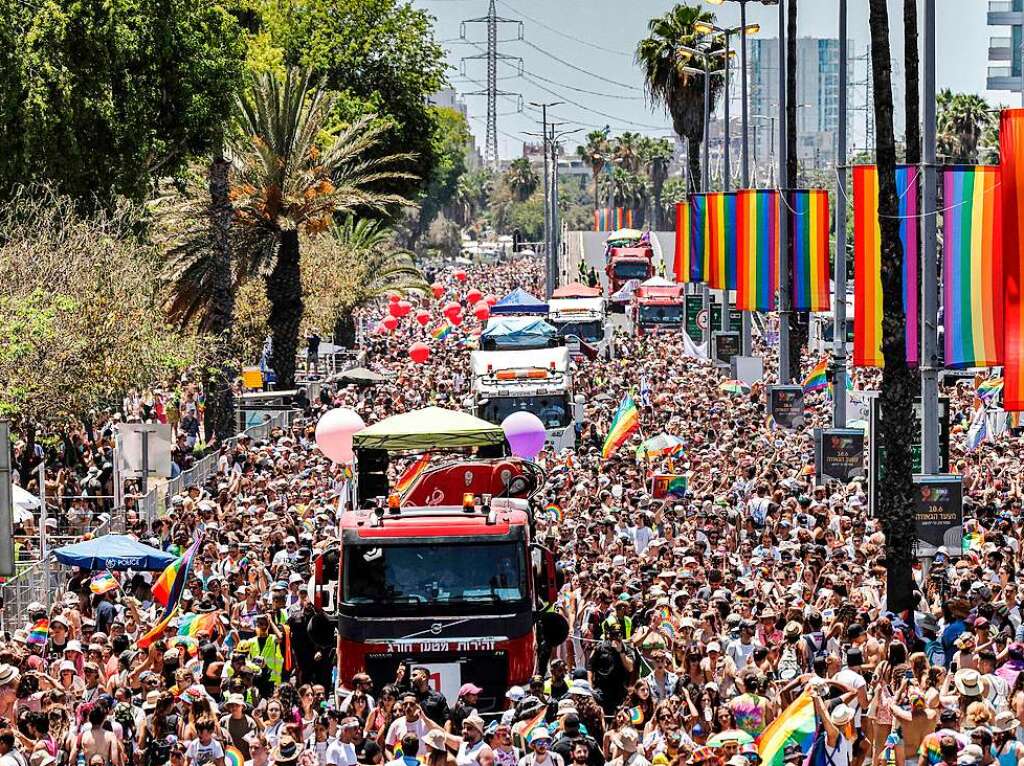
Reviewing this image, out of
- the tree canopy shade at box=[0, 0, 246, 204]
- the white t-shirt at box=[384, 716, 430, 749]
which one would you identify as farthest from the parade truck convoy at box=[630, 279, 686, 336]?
the white t-shirt at box=[384, 716, 430, 749]

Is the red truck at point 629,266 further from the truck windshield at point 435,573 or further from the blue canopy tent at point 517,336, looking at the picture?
the truck windshield at point 435,573

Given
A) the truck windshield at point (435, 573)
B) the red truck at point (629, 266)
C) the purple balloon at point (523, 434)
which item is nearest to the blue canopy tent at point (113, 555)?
the truck windshield at point (435, 573)

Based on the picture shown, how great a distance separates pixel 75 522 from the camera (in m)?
27.1

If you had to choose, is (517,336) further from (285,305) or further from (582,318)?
(582,318)

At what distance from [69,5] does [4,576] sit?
28.8m

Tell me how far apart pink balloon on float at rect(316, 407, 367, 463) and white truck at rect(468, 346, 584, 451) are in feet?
38.0

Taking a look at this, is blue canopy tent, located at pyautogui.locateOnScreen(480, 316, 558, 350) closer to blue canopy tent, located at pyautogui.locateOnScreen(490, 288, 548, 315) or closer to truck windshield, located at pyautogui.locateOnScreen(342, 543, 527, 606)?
blue canopy tent, located at pyautogui.locateOnScreen(490, 288, 548, 315)

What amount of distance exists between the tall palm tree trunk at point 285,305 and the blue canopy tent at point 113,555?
2406cm

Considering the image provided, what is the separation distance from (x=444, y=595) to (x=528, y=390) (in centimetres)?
2108

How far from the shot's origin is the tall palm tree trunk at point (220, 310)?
128 feet

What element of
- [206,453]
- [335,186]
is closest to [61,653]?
[206,453]

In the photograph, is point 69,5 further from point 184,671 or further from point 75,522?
point 184,671

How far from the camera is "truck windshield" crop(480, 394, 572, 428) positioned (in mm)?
37250

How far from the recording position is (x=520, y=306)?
57938mm
